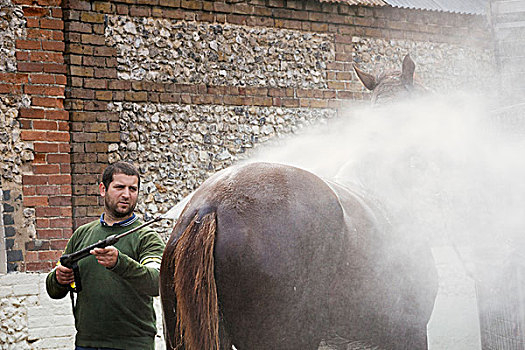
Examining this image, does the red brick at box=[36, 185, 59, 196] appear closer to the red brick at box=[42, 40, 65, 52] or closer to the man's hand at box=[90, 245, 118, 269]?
the red brick at box=[42, 40, 65, 52]

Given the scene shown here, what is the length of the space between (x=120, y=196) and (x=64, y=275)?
522 mm

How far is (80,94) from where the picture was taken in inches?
242

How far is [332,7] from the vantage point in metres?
7.51

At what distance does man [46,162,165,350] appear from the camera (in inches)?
124

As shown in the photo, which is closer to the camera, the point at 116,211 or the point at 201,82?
the point at 116,211

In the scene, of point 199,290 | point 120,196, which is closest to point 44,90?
point 120,196

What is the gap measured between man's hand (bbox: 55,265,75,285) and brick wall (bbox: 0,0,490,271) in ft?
9.34

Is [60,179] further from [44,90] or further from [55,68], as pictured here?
[55,68]

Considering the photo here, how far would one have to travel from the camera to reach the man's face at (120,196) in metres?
3.33

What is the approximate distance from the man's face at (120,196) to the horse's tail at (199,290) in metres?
1.06

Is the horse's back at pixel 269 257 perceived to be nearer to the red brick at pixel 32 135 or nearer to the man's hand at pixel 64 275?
the man's hand at pixel 64 275

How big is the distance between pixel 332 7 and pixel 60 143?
3.76 meters

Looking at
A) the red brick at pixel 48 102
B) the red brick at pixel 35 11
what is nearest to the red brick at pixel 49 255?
the red brick at pixel 48 102

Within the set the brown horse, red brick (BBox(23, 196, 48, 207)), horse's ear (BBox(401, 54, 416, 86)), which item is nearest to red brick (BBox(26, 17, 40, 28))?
red brick (BBox(23, 196, 48, 207))
